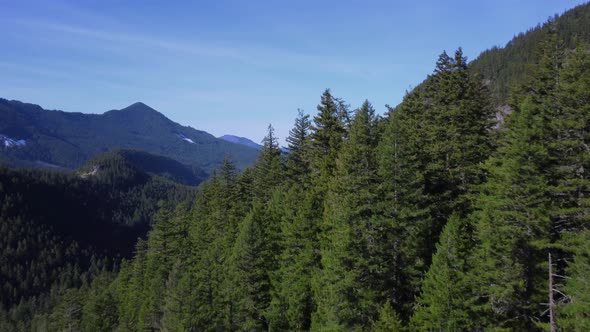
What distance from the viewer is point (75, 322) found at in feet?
232

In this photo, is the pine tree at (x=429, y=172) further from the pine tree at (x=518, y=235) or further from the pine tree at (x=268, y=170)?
the pine tree at (x=268, y=170)

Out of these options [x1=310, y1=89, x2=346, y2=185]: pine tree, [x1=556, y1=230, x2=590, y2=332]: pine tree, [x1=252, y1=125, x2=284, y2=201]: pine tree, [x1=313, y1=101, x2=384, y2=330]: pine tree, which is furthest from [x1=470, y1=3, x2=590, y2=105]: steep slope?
[x1=556, y1=230, x2=590, y2=332]: pine tree

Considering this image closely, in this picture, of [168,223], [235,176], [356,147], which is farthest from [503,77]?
[356,147]

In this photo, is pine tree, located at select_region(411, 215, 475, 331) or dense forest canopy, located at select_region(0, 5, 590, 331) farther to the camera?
pine tree, located at select_region(411, 215, 475, 331)

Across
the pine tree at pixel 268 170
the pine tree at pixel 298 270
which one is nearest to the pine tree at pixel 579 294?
the pine tree at pixel 298 270

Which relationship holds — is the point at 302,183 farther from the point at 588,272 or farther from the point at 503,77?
the point at 503,77

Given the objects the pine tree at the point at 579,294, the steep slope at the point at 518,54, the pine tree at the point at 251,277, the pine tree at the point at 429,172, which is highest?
the steep slope at the point at 518,54

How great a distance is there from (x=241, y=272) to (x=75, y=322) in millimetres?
51643

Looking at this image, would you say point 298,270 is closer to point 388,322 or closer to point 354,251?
point 354,251

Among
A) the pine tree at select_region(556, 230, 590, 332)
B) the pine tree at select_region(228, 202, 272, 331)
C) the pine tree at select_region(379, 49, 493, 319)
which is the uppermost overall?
the pine tree at select_region(379, 49, 493, 319)

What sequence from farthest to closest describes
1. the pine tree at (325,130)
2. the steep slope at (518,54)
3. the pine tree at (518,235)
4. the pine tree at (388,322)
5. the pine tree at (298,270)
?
the steep slope at (518,54) < the pine tree at (325,130) < the pine tree at (298,270) < the pine tree at (388,322) < the pine tree at (518,235)

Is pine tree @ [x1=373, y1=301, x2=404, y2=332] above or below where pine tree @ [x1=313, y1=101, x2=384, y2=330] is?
below

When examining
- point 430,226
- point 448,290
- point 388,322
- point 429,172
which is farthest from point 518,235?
point 429,172

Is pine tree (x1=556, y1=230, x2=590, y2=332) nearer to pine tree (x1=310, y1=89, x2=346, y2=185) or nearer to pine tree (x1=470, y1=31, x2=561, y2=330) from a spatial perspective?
pine tree (x1=470, y1=31, x2=561, y2=330)
